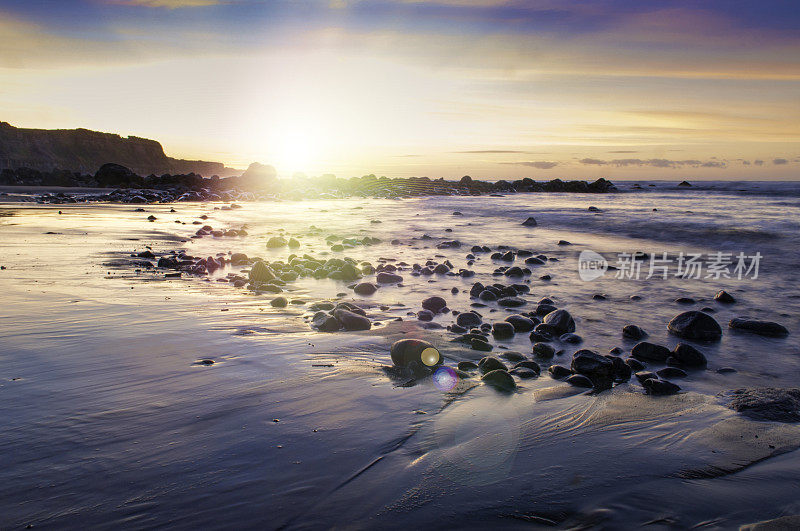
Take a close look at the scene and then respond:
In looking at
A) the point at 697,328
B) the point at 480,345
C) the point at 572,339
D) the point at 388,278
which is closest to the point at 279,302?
the point at 388,278

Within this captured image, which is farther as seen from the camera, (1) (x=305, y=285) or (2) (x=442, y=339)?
(1) (x=305, y=285)

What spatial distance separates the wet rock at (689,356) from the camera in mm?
3803

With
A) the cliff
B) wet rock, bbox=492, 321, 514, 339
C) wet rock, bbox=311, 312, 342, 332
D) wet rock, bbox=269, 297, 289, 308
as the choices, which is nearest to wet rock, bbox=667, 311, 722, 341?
wet rock, bbox=492, 321, 514, 339

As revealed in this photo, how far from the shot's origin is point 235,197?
1325 inches

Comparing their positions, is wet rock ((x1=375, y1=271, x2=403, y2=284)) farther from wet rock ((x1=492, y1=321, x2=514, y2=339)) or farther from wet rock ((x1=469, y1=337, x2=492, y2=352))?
wet rock ((x1=469, y1=337, x2=492, y2=352))

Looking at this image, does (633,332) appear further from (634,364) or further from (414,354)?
(414,354)

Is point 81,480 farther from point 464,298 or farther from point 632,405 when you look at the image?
point 464,298

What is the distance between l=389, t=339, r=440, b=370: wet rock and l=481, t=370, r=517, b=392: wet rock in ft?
1.22

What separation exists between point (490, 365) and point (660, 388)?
1256 mm

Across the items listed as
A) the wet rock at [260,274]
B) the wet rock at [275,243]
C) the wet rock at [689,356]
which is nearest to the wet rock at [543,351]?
the wet rock at [689,356]

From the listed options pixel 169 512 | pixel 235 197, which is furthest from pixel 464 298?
pixel 235 197

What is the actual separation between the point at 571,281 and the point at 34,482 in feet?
23.5

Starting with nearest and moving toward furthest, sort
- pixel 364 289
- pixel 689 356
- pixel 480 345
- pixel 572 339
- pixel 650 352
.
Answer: pixel 689 356
pixel 650 352
pixel 480 345
pixel 572 339
pixel 364 289

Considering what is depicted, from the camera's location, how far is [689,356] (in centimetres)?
383
